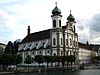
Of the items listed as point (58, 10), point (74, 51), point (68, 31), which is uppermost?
point (58, 10)

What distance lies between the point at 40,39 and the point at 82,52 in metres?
41.0

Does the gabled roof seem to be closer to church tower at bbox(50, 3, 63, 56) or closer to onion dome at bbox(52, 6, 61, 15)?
church tower at bbox(50, 3, 63, 56)

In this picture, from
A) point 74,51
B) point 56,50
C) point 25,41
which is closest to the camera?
point 56,50

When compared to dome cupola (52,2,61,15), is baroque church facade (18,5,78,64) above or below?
below

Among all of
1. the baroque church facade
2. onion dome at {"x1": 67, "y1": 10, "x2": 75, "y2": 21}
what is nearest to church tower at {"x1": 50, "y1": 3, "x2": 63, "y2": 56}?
the baroque church facade

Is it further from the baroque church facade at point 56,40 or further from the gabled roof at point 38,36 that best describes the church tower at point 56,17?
the gabled roof at point 38,36

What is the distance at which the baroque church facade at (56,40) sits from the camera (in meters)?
106

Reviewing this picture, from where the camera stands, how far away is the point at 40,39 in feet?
388

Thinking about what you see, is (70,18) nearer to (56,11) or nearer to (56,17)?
(56,17)

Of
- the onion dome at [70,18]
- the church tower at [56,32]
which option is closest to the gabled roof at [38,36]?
the church tower at [56,32]

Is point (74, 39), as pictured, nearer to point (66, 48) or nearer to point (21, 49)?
point (66, 48)

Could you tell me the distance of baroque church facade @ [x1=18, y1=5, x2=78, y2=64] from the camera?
347ft

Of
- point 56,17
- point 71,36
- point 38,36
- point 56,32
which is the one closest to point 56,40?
point 56,32

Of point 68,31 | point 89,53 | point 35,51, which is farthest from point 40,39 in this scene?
point 89,53
